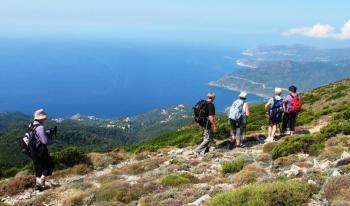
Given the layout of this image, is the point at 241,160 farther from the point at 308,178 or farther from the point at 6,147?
the point at 6,147

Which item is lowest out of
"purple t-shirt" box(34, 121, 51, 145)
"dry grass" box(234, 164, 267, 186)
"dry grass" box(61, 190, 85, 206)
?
"dry grass" box(61, 190, 85, 206)

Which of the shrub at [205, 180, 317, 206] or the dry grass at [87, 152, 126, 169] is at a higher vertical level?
the shrub at [205, 180, 317, 206]

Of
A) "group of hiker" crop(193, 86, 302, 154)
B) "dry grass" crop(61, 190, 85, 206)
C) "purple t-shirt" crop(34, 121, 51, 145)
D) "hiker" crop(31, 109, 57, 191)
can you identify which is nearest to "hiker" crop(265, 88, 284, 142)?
"group of hiker" crop(193, 86, 302, 154)

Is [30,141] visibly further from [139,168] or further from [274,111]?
[274,111]

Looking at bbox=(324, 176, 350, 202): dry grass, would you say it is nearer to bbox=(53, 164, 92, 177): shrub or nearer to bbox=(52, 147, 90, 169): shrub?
bbox=(53, 164, 92, 177): shrub

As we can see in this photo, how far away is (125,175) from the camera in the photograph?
549 inches

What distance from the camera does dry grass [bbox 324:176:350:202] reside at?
270 inches

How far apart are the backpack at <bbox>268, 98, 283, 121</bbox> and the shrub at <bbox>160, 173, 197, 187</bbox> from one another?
6.92 m

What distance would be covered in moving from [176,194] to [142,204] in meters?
0.80

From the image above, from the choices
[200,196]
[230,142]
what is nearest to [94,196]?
[200,196]

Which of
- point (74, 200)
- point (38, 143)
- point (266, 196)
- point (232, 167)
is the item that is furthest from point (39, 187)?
point (266, 196)

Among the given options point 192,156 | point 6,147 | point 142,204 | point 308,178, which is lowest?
point 6,147

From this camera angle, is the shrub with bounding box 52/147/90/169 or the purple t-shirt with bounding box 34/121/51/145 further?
the shrub with bounding box 52/147/90/169

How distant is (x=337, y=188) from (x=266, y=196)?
50.7 inches
